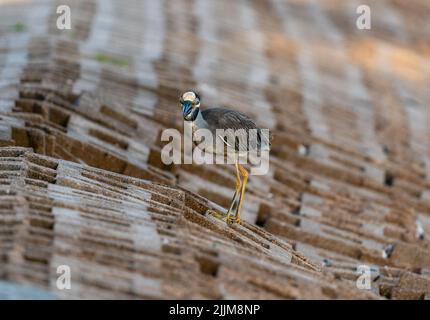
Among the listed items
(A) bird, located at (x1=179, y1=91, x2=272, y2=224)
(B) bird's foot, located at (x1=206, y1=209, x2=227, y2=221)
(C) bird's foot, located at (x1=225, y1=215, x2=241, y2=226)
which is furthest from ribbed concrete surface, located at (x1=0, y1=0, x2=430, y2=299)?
(A) bird, located at (x1=179, y1=91, x2=272, y2=224)

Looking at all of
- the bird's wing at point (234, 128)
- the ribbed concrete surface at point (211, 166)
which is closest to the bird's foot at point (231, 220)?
the ribbed concrete surface at point (211, 166)

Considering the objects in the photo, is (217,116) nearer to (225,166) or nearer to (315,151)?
(225,166)

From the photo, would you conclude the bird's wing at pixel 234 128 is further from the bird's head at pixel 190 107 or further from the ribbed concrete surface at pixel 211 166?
the ribbed concrete surface at pixel 211 166

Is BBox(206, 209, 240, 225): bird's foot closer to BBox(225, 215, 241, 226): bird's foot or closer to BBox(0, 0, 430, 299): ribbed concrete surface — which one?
BBox(225, 215, 241, 226): bird's foot

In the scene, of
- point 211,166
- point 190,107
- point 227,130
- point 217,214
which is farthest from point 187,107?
point 211,166

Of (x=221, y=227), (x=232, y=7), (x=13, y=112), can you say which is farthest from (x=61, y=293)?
(x=232, y=7)
